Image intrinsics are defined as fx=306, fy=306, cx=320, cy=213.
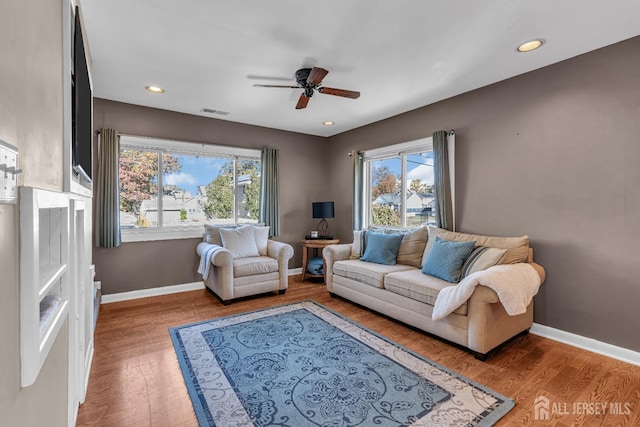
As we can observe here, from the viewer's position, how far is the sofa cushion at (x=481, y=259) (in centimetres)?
279

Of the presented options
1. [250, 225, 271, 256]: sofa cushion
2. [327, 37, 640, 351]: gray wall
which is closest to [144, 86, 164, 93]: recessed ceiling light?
[250, 225, 271, 256]: sofa cushion

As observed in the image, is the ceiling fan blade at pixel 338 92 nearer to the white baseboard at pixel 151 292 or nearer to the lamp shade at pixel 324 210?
the lamp shade at pixel 324 210

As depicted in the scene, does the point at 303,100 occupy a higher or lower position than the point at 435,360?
higher

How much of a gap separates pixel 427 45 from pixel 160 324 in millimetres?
3655

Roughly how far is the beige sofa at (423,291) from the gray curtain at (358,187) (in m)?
0.80

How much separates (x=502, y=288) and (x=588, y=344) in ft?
3.83

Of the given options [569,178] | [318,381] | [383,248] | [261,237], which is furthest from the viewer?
[261,237]

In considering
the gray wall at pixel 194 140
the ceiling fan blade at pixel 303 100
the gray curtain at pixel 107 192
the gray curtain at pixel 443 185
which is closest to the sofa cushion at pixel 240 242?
the gray wall at pixel 194 140

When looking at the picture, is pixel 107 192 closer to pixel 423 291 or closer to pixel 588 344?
pixel 423 291

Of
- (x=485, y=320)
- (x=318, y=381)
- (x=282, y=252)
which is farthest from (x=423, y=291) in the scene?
(x=282, y=252)

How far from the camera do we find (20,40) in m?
0.81

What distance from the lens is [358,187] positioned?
4984 mm

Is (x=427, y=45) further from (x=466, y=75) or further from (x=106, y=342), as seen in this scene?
(x=106, y=342)

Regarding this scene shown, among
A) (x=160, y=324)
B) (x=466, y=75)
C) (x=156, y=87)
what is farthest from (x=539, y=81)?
(x=160, y=324)
